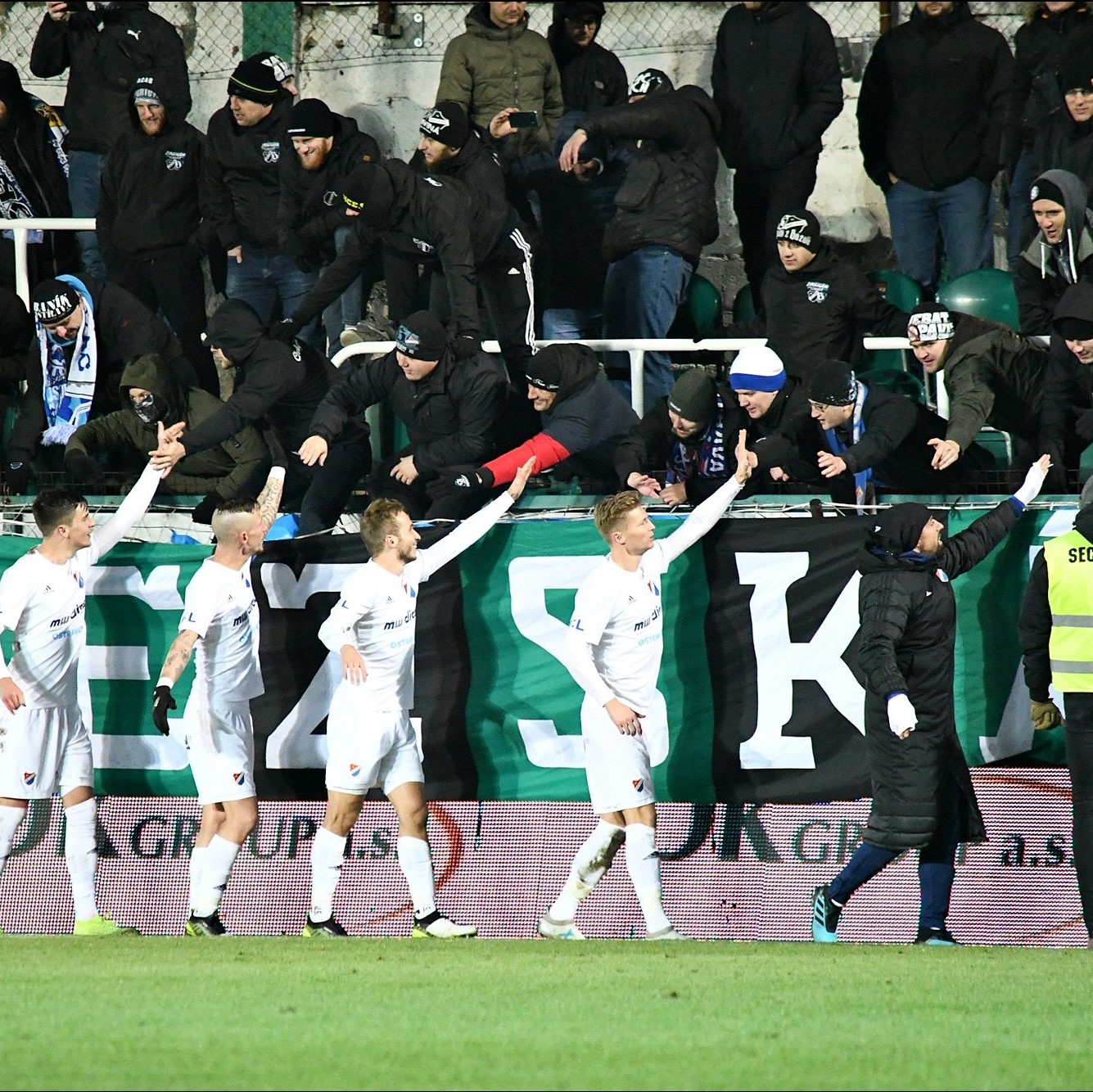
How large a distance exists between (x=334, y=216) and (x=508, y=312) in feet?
4.49

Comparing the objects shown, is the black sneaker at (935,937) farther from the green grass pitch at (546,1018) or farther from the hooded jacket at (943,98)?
the hooded jacket at (943,98)

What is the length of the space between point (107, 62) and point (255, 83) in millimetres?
1586

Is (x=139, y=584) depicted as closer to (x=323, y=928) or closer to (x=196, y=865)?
(x=196, y=865)

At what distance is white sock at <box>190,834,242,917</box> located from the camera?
8.83m

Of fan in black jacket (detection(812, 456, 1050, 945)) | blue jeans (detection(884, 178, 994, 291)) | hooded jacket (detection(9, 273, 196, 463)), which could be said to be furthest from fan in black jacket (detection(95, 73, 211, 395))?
fan in black jacket (detection(812, 456, 1050, 945))

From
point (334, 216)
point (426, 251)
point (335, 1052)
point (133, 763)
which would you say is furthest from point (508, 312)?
point (335, 1052)

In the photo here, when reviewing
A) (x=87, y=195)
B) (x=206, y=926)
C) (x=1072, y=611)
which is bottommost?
(x=206, y=926)

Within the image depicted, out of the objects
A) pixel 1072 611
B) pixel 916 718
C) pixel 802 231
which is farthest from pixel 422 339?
pixel 1072 611

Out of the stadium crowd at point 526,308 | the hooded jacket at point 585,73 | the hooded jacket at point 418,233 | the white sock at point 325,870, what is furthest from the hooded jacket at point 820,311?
the white sock at point 325,870

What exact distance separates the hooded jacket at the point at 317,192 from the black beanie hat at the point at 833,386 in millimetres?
3727

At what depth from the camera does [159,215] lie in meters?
12.3

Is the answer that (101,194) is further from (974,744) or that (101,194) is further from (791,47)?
(974,744)

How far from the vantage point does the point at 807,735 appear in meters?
8.84

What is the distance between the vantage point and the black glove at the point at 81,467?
10.3 m
